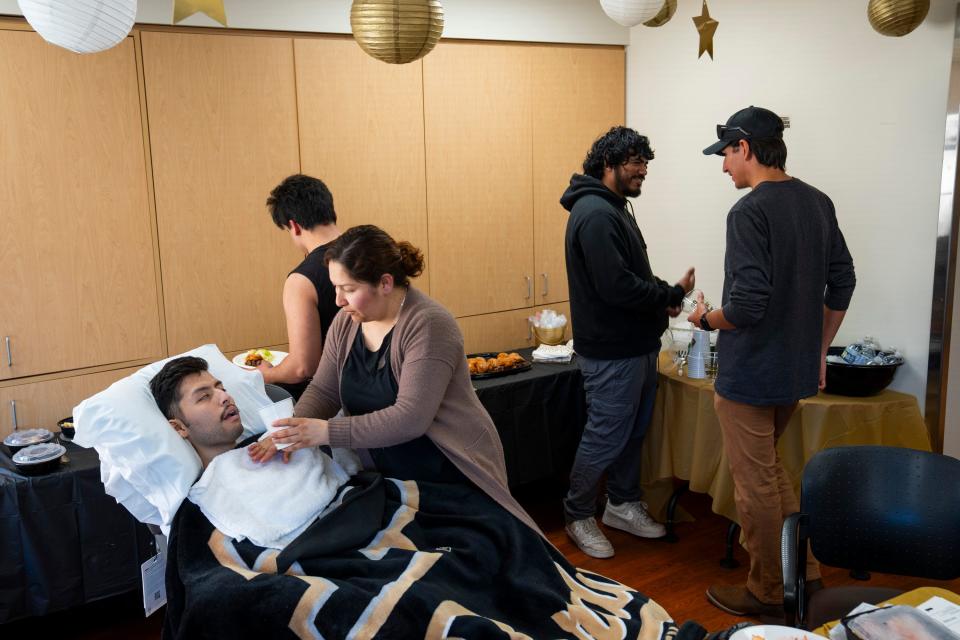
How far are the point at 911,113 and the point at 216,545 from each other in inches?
110

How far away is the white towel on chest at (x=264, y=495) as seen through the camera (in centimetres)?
178

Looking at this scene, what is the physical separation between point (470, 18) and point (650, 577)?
2464 millimetres

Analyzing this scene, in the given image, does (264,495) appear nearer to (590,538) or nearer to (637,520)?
(590,538)

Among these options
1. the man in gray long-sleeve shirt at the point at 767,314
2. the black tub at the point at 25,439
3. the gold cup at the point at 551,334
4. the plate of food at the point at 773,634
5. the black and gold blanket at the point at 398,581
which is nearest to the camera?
the plate of food at the point at 773,634

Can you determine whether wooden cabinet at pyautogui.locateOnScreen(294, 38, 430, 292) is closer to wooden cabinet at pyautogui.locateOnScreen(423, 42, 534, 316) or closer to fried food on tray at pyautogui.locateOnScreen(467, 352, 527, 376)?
wooden cabinet at pyautogui.locateOnScreen(423, 42, 534, 316)

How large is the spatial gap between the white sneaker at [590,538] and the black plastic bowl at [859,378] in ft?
3.40

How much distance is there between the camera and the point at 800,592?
1.85 m

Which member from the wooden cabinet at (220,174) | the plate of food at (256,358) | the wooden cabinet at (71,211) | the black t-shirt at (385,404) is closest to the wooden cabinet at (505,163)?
the wooden cabinet at (220,174)

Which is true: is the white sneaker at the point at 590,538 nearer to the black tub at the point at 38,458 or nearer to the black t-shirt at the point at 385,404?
the black t-shirt at the point at 385,404

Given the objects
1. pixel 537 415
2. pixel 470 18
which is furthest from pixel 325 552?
pixel 470 18

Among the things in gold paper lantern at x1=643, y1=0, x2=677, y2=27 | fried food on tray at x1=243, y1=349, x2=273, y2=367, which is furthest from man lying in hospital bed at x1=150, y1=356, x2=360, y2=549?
gold paper lantern at x1=643, y1=0, x2=677, y2=27

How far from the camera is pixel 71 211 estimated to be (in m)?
2.84

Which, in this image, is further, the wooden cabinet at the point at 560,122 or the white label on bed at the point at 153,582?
the wooden cabinet at the point at 560,122

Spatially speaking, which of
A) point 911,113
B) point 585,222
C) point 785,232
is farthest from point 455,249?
point 911,113
